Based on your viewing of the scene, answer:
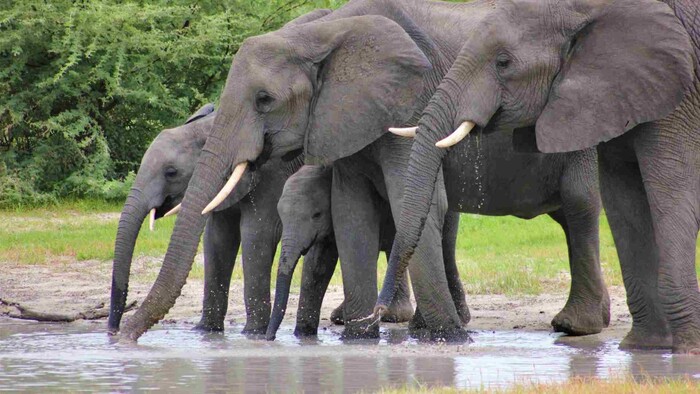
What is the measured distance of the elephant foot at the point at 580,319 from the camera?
11555mm

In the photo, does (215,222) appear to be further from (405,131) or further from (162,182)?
(405,131)

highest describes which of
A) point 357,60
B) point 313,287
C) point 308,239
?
point 357,60

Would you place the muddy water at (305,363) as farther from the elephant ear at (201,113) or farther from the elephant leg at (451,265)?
the elephant ear at (201,113)

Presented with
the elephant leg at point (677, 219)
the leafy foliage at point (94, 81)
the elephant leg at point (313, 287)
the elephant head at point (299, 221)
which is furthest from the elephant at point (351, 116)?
the leafy foliage at point (94, 81)

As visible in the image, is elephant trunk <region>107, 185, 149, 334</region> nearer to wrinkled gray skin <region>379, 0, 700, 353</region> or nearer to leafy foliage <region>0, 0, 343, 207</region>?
wrinkled gray skin <region>379, 0, 700, 353</region>

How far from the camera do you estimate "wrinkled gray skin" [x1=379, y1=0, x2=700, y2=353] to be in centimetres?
917

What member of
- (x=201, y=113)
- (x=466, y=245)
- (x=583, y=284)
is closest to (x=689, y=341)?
(x=583, y=284)

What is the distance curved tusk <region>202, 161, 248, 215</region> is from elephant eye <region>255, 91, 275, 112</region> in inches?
16.8

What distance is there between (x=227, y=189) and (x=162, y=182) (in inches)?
93.5

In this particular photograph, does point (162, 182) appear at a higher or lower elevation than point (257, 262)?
higher

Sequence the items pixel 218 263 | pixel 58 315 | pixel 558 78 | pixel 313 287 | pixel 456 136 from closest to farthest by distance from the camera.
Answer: pixel 456 136, pixel 558 78, pixel 313 287, pixel 218 263, pixel 58 315

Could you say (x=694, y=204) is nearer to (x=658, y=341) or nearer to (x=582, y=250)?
(x=658, y=341)

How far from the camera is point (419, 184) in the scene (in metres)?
9.27

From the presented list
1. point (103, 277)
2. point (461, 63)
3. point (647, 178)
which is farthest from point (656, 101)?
point (103, 277)
